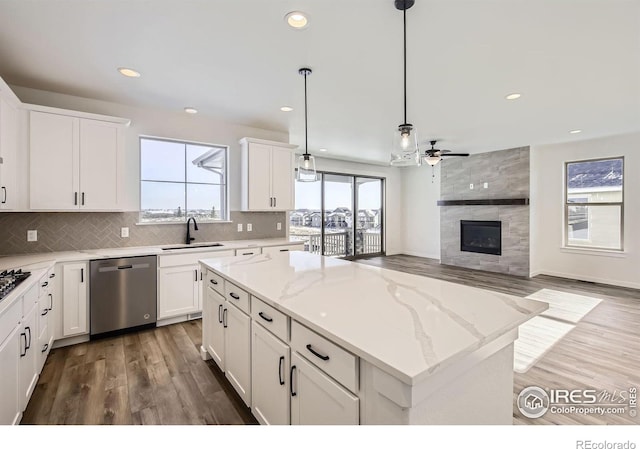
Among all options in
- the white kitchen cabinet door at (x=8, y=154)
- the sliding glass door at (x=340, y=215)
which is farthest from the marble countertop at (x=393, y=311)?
the sliding glass door at (x=340, y=215)

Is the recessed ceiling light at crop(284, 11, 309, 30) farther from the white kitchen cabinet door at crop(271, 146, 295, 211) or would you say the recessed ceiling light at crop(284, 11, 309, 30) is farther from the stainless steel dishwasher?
the stainless steel dishwasher

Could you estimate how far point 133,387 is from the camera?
2344 millimetres

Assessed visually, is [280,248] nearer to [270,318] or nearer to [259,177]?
[259,177]

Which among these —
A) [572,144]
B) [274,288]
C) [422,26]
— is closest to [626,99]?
[572,144]

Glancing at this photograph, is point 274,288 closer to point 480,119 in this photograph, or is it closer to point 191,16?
point 191,16

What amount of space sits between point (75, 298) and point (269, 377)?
2514 millimetres

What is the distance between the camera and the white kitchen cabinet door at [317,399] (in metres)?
1.16

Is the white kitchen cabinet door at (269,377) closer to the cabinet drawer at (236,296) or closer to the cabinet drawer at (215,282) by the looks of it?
the cabinet drawer at (236,296)

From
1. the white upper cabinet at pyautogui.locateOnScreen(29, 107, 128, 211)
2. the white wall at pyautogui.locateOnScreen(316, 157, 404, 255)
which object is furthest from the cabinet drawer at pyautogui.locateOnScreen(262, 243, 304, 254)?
the white wall at pyautogui.locateOnScreen(316, 157, 404, 255)

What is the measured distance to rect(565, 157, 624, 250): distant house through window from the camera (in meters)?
5.34

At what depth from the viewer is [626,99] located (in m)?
3.53

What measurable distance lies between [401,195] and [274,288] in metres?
7.87

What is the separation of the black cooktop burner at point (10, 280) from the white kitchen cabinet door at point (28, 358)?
0.75 ft

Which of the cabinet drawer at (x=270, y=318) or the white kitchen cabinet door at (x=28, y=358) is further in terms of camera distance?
the white kitchen cabinet door at (x=28, y=358)
